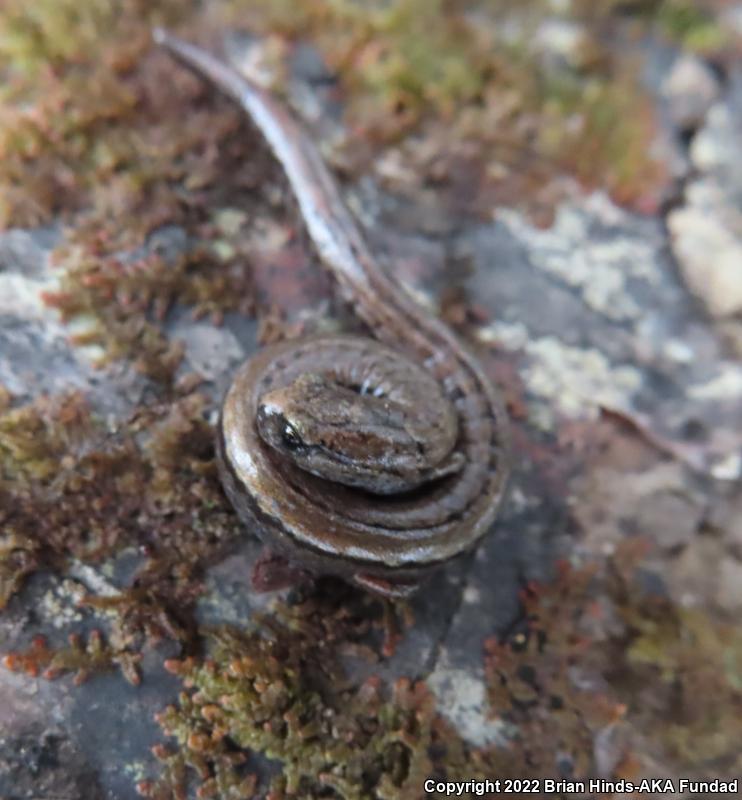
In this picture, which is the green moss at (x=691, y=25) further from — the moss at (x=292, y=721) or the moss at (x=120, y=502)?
the moss at (x=292, y=721)

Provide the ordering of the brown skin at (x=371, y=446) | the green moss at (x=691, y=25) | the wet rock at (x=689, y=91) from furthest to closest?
the green moss at (x=691, y=25), the wet rock at (x=689, y=91), the brown skin at (x=371, y=446)

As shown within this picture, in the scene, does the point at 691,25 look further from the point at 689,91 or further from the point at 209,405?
the point at 209,405

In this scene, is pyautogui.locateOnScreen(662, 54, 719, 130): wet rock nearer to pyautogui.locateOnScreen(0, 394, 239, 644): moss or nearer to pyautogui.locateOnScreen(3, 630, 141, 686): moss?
pyautogui.locateOnScreen(0, 394, 239, 644): moss

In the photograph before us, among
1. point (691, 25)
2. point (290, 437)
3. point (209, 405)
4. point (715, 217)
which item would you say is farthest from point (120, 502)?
point (691, 25)

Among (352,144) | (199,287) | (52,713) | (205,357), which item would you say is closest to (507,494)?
(205,357)

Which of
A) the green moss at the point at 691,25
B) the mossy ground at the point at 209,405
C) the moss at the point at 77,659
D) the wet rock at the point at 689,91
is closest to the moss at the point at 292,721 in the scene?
the mossy ground at the point at 209,405

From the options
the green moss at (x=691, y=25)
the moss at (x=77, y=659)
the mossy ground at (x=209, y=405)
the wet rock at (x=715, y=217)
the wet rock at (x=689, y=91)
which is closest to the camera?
the moss at (x=77, y=659)
